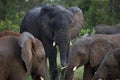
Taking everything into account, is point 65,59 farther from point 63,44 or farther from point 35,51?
point 35,51

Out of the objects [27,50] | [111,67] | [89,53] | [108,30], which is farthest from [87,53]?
[108,30]

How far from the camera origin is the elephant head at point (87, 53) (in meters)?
11.1

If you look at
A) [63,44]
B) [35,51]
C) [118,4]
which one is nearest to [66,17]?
[63,44]

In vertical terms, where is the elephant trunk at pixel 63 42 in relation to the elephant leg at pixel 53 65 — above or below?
above

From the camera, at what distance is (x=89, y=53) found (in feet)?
36.5

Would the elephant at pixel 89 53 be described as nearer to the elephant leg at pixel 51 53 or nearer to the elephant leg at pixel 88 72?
the elephant leg at pixel 88 72

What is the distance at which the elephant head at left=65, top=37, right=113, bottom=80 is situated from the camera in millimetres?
11062

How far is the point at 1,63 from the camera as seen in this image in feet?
29.1

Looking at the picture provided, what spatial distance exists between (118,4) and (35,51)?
35.8 feet

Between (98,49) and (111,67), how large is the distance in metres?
2.26

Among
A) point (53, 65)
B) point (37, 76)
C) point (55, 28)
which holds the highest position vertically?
point (37, 76)

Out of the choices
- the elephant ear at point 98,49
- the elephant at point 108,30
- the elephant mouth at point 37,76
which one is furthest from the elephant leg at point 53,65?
the elephant mouth at point 37,76

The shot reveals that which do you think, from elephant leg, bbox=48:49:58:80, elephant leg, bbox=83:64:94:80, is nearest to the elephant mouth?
elephant leg, bbox=83:64:94:80

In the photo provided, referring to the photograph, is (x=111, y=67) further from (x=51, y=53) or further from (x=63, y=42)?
(x=51, y=53)
